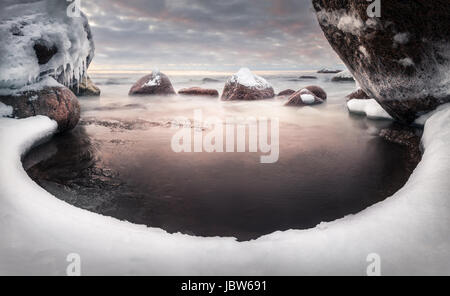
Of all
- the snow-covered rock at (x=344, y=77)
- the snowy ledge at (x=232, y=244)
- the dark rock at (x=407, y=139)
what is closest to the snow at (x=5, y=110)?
the snowy ledge at (x=232, y=244)

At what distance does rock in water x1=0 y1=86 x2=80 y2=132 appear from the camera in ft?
16.5

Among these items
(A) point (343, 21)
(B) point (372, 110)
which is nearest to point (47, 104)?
(A) point (343, 21)

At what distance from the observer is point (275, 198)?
10.5 feet

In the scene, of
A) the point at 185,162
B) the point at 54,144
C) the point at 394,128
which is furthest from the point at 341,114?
the point at 54,144

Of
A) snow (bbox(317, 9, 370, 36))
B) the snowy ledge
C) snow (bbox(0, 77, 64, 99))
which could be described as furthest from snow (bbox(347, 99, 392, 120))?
snow (bbox(0, 77, 64, 99))

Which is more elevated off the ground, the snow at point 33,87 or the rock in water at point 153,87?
the snow at point 33,87

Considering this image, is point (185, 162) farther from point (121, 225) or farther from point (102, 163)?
point (121, 225)

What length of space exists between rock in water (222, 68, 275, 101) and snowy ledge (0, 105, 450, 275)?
36.4 feet

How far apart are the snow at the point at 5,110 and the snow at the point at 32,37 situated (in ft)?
1.26

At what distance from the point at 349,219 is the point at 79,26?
6.43 m

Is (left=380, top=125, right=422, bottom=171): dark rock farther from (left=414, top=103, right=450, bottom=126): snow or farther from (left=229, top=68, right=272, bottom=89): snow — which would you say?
(left=229, top=68, right=272, bottom=89): snow

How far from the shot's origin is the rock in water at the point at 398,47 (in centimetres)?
387

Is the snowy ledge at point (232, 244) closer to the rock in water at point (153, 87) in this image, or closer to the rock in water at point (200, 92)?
the rock in water at point (153, 87)

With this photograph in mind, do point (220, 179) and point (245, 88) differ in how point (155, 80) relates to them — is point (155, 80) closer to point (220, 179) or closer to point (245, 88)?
point (245, 88)
